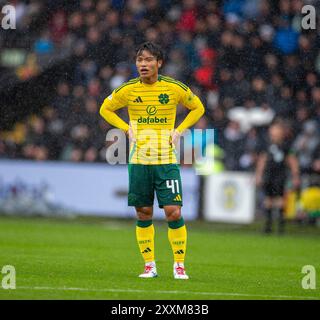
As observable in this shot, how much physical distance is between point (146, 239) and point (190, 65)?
475 inches

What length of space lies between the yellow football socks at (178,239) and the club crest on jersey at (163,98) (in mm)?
1238

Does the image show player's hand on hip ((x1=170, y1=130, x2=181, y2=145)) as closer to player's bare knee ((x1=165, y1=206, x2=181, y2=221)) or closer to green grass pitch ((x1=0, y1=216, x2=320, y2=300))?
player's bare knee ((x1=165, y1=206, x2=181, y2=221))

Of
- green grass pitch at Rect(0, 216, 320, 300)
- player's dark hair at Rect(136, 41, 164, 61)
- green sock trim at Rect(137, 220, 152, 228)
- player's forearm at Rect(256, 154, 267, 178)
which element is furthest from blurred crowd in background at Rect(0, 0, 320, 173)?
player's dark hair at Rect(136, 41, 164, 61)

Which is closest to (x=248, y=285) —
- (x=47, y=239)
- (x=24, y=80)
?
→ (x=47, y=239)

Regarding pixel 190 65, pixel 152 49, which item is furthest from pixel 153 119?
pixel 190 65

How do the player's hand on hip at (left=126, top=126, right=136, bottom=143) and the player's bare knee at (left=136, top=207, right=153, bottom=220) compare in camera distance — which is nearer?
the player's hand on hip at (left=126, top=126, right=136, bottom=143)

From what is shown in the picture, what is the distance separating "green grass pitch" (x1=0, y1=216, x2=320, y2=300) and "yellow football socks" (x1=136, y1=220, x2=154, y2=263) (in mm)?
263

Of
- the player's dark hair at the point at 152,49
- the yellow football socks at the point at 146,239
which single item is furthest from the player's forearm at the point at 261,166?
the player's dark hair at the point at 152,49

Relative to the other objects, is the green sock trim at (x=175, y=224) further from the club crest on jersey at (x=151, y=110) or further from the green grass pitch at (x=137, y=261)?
the club crest on jersey at (x=151, y=110)

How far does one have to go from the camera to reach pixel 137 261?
12.4m

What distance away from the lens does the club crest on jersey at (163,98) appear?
33.6 ft

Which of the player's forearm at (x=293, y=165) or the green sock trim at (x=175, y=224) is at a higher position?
the player's forearm at (x=293, y=165)

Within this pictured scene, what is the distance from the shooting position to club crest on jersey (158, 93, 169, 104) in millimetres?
10242

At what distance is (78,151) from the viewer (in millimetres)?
21875
